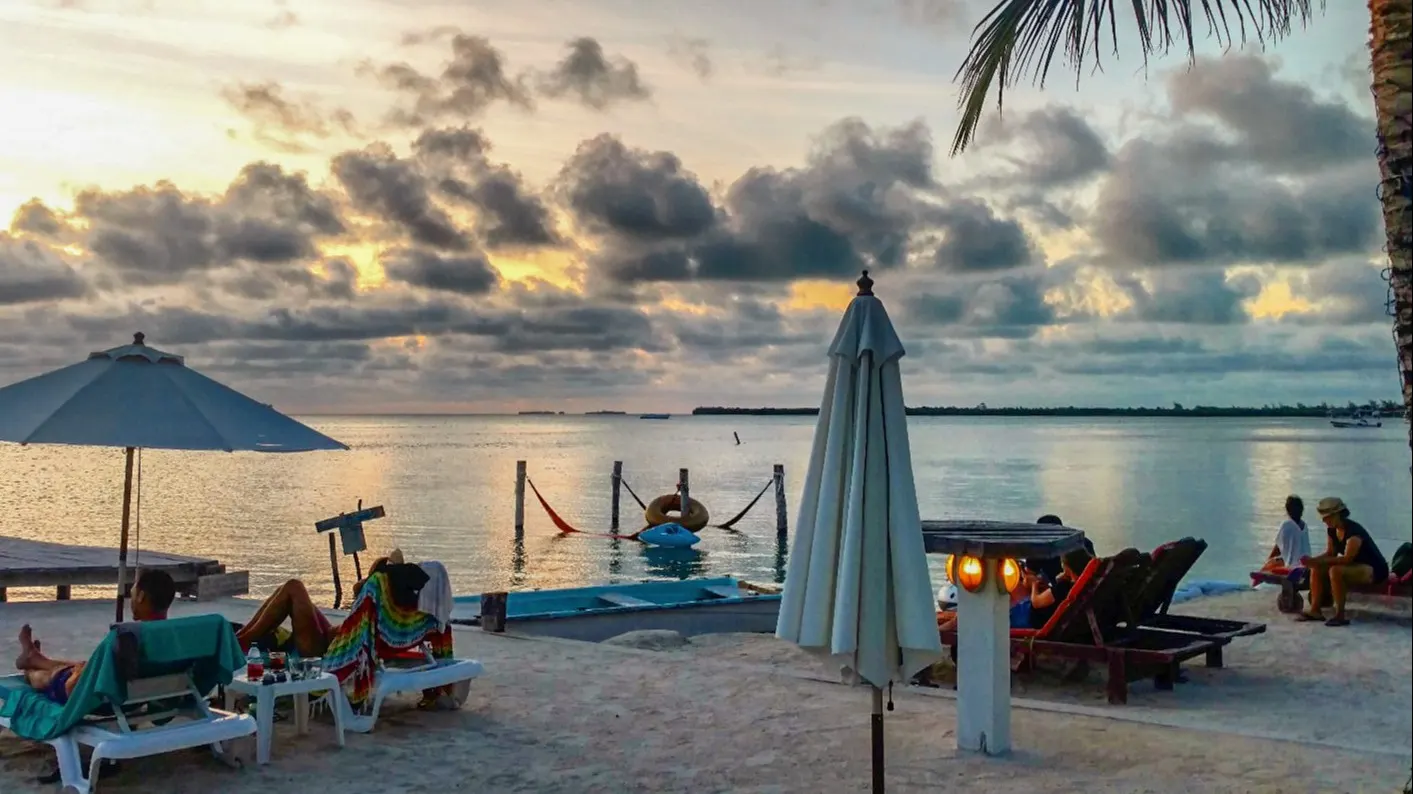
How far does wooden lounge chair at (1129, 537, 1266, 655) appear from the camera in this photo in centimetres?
894

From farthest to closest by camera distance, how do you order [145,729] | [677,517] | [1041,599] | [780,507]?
[677,517] < [780,507] < [1041,599] < [145,729]

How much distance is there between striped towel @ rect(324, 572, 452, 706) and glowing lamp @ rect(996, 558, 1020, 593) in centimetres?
347

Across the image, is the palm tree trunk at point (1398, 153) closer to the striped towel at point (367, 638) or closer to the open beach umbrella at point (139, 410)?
the open beach umbrella at point (139, 410)

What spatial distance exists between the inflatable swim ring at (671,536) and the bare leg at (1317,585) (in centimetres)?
2171

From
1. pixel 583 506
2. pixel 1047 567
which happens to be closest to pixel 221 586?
pixel 1047 567

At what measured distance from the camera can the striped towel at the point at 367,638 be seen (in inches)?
263

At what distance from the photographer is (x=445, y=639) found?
7.29 m

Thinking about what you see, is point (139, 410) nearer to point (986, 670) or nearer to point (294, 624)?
point (294, 624)

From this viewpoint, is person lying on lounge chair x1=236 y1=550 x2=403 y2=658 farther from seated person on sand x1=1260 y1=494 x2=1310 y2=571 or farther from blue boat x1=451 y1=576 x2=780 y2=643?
seated person on sand x1=1260 y1=494 x2=1310 y2=571

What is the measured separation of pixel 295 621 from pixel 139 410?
1.57 metres

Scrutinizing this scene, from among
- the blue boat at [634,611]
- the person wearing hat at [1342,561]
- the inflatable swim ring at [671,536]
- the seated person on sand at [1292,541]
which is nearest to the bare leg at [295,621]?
the blue boat at [634,611]

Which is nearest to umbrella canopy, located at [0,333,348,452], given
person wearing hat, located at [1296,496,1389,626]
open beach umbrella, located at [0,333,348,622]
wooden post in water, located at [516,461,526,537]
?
open beach umbrella, located at [0,333,348,622]

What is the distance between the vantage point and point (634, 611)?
13758mm

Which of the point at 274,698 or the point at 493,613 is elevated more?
the point at 274,698
